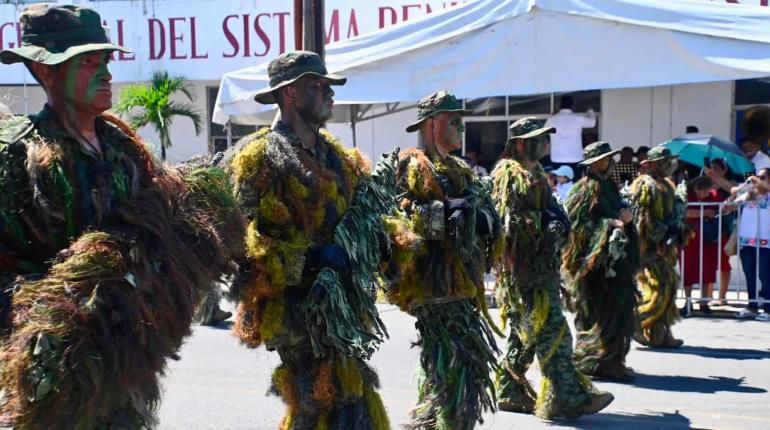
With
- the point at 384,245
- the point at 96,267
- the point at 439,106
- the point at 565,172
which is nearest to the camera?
the point at 96,267

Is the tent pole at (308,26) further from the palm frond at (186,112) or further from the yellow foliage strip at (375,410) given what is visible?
the yellow foliage strip at (375,410)

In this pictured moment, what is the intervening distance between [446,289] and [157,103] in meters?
11.8

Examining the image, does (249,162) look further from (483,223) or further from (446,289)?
(483,223)

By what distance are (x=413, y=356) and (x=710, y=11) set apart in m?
6.02

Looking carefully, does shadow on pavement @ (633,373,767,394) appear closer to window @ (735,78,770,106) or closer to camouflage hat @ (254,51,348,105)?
camouflage hat @ (254,51,348,105)

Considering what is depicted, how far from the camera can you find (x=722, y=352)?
875cm

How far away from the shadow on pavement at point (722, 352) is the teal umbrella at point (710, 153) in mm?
3355

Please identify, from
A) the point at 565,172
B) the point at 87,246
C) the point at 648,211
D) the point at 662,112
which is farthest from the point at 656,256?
the point at 87,246

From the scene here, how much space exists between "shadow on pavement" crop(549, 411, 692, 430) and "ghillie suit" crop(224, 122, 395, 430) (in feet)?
8.20

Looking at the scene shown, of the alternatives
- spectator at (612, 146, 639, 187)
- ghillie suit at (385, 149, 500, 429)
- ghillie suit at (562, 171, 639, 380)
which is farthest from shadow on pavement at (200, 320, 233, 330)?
spectator at (612, 146, 639, 187)

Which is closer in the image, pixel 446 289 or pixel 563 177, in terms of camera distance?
pixel 446 289

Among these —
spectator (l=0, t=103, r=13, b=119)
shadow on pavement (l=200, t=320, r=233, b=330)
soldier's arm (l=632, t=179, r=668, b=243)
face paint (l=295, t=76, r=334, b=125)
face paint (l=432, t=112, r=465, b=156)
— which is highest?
face paint (l=295, t=76, r=334, b=125)

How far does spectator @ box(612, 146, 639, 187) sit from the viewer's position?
13.1 m

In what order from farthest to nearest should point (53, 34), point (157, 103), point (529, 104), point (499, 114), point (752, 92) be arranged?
1. point (157, 103)
2. point (499, 114)
3. point (529, 104)
4. point (752, 92)
5. point (53, 34)
